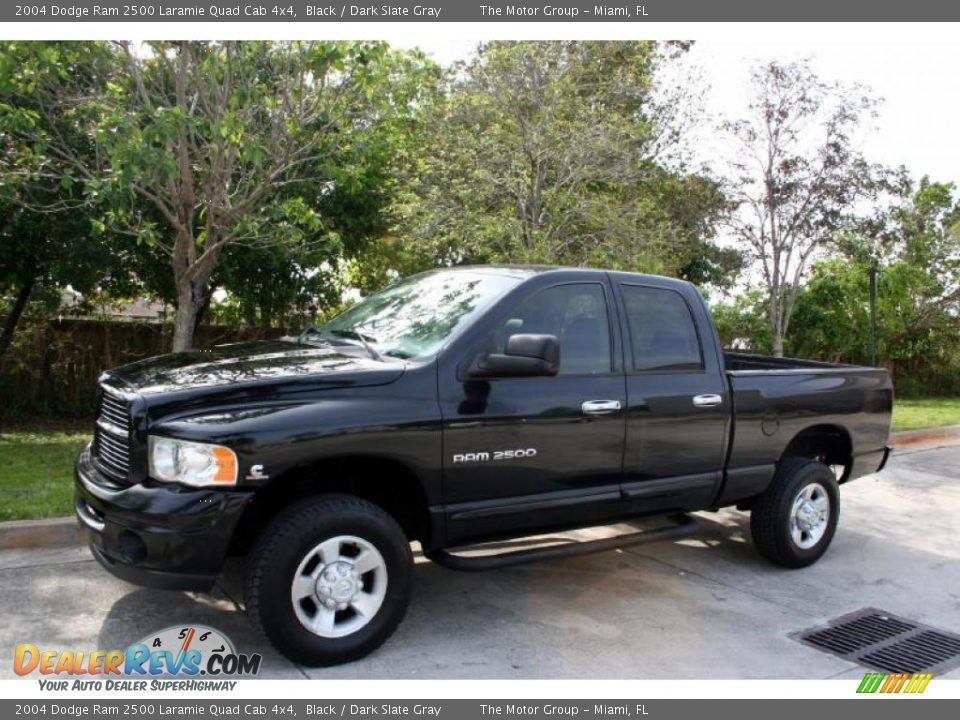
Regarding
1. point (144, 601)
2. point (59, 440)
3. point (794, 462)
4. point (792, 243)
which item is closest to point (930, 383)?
point (792, 243)

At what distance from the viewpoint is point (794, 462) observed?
5973mm

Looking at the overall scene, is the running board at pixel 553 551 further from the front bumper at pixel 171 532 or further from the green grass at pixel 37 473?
the green grass at pixel 37 473

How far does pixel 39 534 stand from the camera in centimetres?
561

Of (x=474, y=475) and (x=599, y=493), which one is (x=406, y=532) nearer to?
(x=474, y=475)

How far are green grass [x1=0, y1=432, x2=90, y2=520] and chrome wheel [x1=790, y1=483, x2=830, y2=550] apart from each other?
5.01m

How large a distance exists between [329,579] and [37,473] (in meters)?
5.32

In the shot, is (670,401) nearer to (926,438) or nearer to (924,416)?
(926,438)

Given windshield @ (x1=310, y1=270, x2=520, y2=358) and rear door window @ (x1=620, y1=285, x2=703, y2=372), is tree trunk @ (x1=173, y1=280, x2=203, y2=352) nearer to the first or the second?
windshield @ (x1=310, y1=270, x2=520, y2=358)

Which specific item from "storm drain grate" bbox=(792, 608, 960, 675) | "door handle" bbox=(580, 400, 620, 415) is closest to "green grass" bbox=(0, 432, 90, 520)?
"door handle" bbox=(580, 400, 620, 415)

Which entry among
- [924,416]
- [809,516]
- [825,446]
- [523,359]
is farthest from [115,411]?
[924,416]

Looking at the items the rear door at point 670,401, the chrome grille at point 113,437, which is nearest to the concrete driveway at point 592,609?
the rear door at point 670,401

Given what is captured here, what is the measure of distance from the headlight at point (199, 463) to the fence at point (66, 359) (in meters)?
9.78

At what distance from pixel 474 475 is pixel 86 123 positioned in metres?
6.55

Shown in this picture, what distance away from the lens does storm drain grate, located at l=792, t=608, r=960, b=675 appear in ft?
14.8
